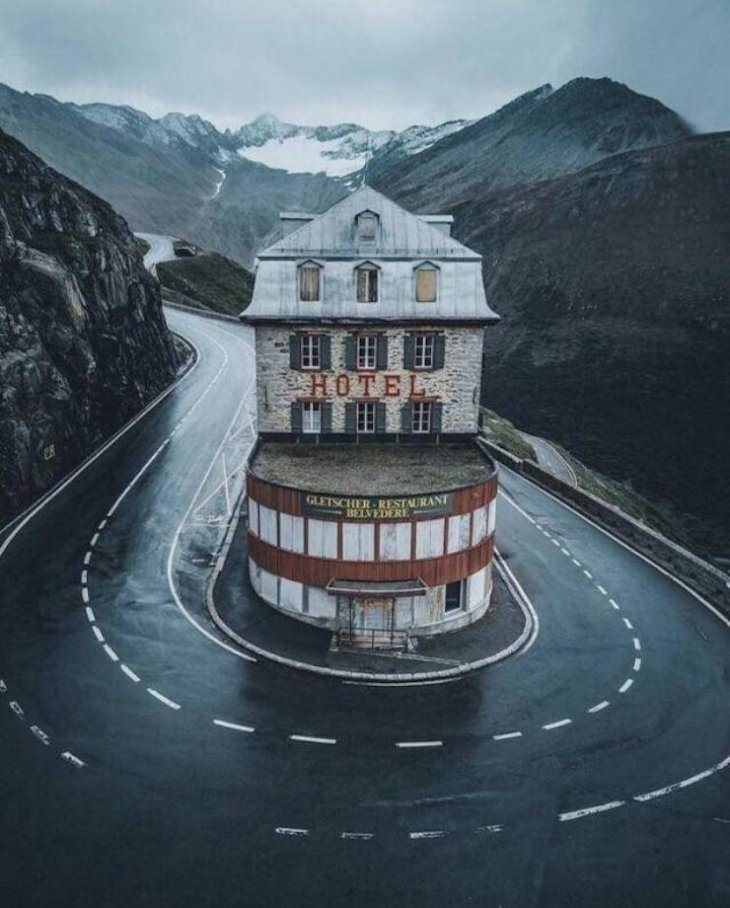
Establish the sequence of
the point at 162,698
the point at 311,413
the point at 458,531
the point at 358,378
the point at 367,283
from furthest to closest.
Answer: the point at 311,413 → the point at 358,378 → the point at 367,283 → the point at 458,531 → the point at 162,698

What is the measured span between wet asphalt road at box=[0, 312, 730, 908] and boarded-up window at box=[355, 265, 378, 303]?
587 inches

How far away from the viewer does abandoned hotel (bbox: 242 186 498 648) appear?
31.0 meters

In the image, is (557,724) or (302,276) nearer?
(557,724)

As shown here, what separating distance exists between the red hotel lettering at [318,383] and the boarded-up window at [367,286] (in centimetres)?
401

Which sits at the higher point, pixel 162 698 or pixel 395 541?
pixel 395 541

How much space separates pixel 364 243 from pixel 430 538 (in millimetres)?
15062

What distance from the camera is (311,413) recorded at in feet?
120

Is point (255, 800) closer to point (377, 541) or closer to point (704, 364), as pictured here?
point (377, 541)

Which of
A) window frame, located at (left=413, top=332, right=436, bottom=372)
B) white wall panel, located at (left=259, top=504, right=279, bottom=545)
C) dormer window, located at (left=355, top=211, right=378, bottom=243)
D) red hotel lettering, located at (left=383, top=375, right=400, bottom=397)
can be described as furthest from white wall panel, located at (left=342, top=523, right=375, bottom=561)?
dormer window, located at (left=355, top=211, right=378, bottom=243)

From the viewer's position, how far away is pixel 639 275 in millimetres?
112312

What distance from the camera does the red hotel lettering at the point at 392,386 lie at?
3609 centimetres

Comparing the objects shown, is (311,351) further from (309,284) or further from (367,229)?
Result: (367,229)

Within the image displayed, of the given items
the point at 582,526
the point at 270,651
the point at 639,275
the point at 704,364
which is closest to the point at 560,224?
the point at 639,275

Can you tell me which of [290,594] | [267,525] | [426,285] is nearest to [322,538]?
[267,525]
